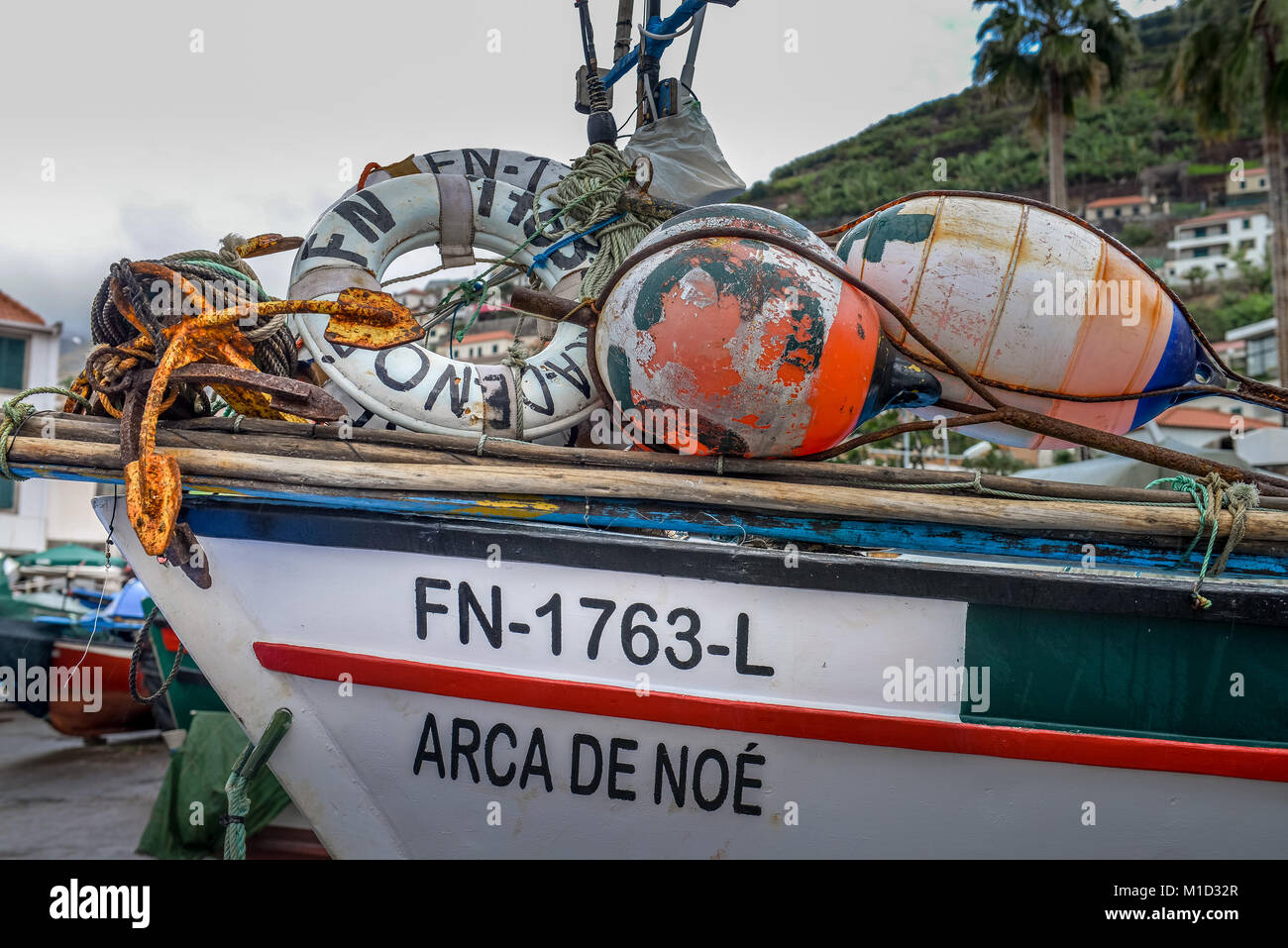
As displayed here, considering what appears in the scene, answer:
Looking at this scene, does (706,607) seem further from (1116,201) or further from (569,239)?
(1116,201)

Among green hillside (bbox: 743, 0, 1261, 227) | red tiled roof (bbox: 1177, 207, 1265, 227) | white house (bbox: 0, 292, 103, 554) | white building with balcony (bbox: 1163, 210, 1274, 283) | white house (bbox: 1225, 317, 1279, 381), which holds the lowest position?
white house (bbox: 0, 292, 103, 554)

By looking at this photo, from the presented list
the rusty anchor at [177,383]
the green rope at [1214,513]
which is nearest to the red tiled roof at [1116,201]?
the green rope at [1214,513]

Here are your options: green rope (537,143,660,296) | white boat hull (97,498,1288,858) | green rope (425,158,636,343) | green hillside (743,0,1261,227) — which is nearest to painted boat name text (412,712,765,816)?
white boat hull (97,498,1288,858)

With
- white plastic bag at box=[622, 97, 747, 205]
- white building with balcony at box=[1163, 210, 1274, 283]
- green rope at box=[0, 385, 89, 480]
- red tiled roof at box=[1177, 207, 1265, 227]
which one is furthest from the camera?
red tiled roof at box=[1177, 207, 1265, 227]

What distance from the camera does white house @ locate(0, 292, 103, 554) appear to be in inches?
736

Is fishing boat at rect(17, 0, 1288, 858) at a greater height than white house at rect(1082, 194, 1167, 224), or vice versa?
white house at rect(1082, 194, 1167, 224)

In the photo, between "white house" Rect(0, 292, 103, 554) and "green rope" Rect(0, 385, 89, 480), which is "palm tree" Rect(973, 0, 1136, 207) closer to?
"green rope" Rect(0, 385, 89, 480)

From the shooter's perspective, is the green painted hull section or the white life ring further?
the white life ring

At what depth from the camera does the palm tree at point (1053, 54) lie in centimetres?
1495

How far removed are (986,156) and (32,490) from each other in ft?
208

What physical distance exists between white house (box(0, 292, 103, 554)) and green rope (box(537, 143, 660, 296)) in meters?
17.4

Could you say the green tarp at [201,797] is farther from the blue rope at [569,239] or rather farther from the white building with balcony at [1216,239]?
the white building with balcony at [1216,239]
